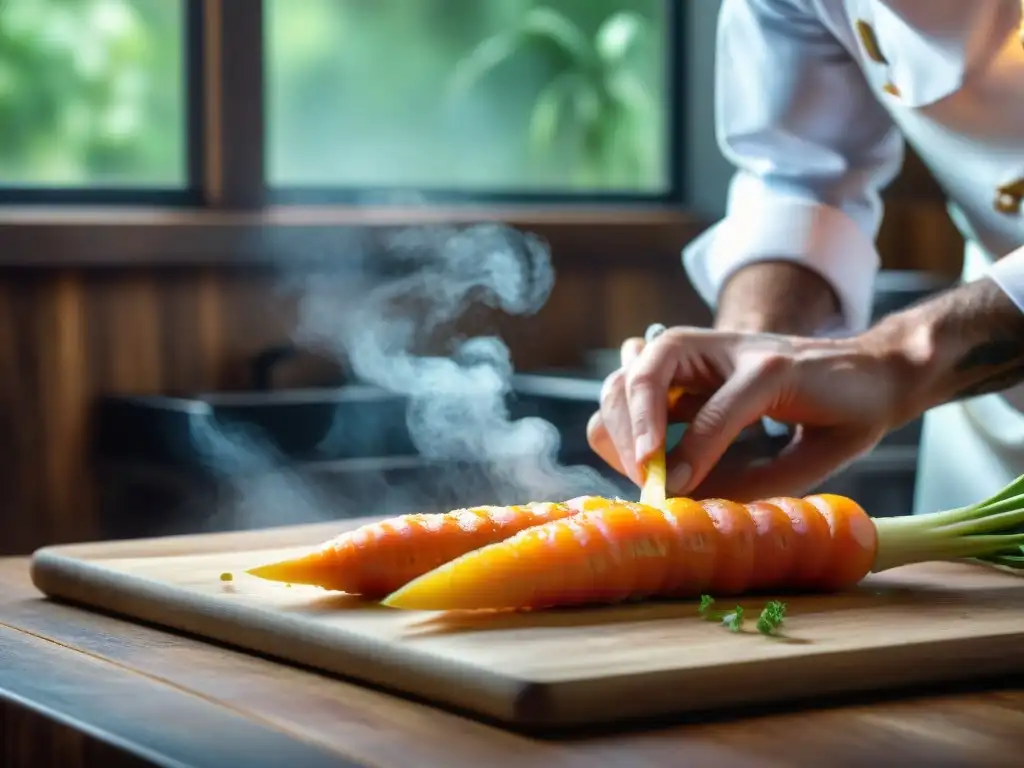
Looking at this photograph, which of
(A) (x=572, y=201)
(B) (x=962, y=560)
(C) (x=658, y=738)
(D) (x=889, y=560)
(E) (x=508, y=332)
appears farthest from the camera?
(A) (x=572, y=201)

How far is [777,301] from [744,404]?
39 cm

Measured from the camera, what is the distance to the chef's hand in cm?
145

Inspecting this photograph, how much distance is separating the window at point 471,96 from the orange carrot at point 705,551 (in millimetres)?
2113

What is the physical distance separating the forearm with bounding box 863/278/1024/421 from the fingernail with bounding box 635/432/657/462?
0.89 feet

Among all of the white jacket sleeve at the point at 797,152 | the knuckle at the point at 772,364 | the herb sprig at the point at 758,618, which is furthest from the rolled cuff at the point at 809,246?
the herb sprig at the point at 758,618

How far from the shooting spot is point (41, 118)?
9.91ft

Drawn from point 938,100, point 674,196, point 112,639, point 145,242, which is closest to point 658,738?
point 112,639

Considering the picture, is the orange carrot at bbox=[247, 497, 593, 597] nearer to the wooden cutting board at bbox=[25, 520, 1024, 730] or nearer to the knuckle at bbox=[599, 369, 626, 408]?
the wooden cutting board at bbox=[25, 520, 1024, 730]

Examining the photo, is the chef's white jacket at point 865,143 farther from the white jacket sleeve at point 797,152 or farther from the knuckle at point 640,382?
the knuckle at point 640,382

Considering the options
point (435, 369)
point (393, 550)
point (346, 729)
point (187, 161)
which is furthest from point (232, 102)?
point (346, 729)

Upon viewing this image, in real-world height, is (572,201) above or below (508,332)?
above

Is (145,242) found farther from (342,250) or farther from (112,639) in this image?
(112,639)

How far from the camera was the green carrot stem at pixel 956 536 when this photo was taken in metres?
1.34

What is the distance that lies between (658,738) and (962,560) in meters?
0.61
